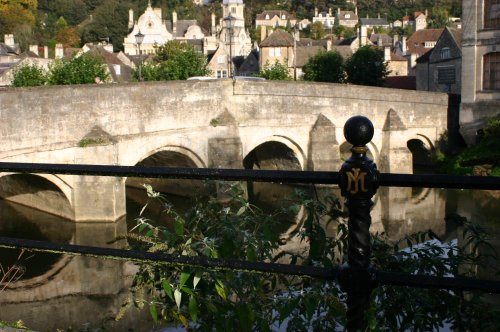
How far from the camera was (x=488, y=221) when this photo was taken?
1888 centimetres

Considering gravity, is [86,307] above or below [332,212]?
below

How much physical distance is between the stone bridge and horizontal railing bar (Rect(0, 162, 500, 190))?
15251 millimetres

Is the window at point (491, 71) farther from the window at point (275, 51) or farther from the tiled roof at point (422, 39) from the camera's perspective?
the tiled roof at point (422, 39)

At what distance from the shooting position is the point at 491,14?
2772 centimetres

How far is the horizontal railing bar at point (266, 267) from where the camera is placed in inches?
89.1

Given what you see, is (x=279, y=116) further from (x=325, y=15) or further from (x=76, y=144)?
(x=325, y=15)

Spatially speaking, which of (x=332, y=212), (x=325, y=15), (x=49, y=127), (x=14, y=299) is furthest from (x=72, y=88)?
(x=325, y=15)

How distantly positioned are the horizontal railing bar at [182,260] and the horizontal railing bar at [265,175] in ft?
1.05

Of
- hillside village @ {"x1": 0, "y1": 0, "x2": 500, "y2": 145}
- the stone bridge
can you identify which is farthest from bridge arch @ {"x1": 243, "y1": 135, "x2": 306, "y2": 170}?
hillside village @ {"x1": 0, "y1": 0, "x2": 500, "y2": 145}

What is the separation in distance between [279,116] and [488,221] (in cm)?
851

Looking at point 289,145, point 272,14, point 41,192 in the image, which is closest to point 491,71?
point 289,145

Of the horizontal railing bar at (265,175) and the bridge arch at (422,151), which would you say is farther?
the bridge arch at (422,151)

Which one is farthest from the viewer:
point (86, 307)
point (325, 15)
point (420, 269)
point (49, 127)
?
point (325, 15)

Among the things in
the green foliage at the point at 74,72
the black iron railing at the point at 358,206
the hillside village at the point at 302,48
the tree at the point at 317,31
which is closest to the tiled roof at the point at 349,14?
the hillside village at the point at 302,48
